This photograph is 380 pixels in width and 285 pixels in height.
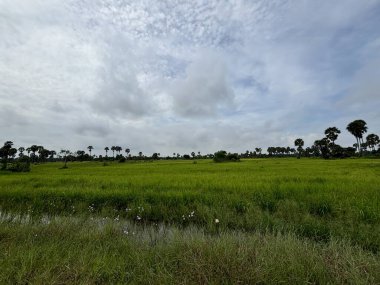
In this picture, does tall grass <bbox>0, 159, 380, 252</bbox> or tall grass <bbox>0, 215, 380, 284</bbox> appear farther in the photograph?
tall grass <bbox>0, 159, 380, 252</bbox>

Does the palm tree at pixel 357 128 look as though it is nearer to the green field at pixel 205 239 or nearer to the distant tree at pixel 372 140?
the distant tree at pixel 372 140

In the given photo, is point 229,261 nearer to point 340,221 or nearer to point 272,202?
point 340,221

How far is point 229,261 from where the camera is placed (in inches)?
156

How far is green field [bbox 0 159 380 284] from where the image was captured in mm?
3713

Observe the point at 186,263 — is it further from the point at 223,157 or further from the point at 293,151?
the point at 293,151

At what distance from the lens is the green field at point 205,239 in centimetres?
371

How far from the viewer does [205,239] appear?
506 cm

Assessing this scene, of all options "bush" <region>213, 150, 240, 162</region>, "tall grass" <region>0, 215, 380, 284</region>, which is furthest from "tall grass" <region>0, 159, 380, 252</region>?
"bush" <region>213, 150, 240, 162</region>

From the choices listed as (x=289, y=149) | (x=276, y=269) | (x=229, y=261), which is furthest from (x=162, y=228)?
(x=289, y=149)

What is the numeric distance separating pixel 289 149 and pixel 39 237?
134842 millimetres

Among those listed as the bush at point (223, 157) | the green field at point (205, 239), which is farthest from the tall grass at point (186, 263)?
the bush at point (223, 157)

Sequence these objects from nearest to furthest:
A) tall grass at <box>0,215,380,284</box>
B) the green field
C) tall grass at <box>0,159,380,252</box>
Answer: tall grass at <box>0,215,380,284</box> < the green field < tall grass at <box>0,159,380,252</box>

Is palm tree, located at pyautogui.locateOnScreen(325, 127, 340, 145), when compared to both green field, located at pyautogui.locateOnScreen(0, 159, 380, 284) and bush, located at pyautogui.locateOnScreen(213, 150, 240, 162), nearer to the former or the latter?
bush, located at pyautogui.locateOnScreen(213, 150, 240, 162)

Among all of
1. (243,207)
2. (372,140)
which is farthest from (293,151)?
(243,207)
